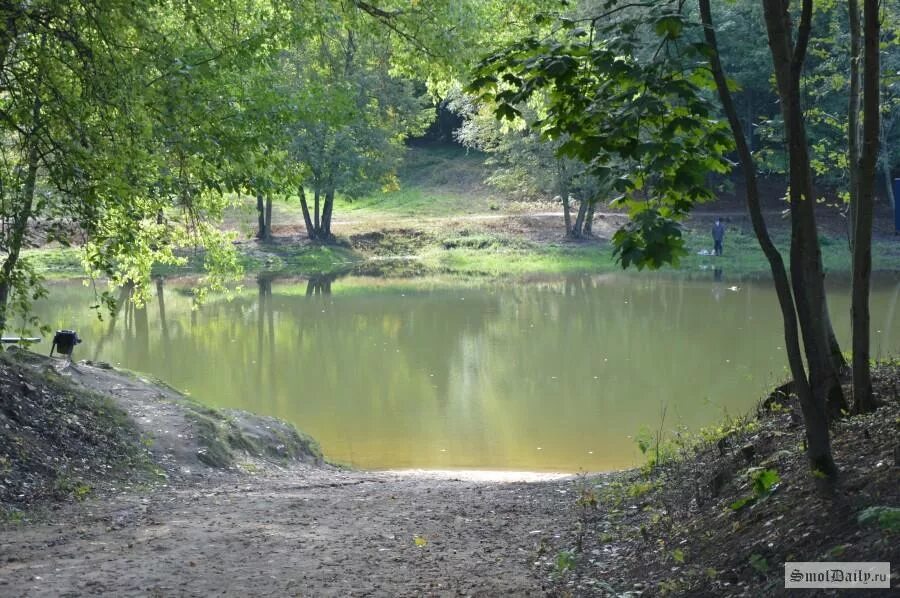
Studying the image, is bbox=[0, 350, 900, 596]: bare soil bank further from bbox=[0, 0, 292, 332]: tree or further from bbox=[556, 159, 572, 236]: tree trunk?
bbox=[556, 159, 572, 236]: tree trunk

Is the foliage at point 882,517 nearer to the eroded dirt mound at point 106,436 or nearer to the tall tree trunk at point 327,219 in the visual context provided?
the eroded dirt mound at point 106,436

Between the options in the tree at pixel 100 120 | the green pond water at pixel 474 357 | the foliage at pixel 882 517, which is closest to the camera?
the foliage at pixel 882 517

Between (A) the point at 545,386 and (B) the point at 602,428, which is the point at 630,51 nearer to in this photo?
(B) the point at 602,428

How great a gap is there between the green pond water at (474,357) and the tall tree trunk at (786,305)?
4197 mm

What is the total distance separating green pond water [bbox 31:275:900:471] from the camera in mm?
14844

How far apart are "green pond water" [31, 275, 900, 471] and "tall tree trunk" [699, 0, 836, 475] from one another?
4197 mm

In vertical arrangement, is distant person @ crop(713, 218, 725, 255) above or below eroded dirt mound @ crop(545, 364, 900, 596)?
above

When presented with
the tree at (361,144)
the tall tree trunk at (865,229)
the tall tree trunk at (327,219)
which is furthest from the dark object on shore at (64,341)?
the tall tree trunk at (327,219)

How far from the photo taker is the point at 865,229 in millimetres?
6324

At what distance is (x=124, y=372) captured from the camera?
1341 cm

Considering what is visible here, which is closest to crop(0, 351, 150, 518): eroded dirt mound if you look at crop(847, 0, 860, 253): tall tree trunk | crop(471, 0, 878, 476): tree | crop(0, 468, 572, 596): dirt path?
crop(0, 468, 572, 596): dirt path

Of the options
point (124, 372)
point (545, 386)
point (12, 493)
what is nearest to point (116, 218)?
point (12, 493)

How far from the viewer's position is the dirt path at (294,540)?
546 cm

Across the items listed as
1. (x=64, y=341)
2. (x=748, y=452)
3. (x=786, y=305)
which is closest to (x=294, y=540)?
(x=748, y=452)
